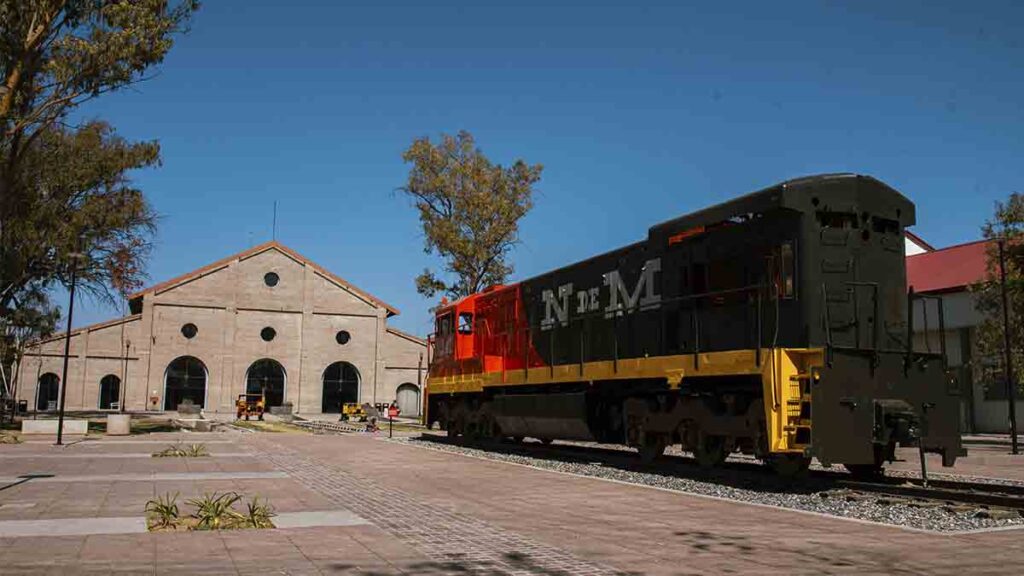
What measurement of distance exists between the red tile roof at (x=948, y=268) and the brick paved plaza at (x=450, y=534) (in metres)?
35.7

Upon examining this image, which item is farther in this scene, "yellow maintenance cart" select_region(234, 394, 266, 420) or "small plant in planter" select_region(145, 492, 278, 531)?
"yellow maintenance cart" select_region(234, 394, 266, 420)

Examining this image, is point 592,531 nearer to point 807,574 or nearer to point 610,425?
point 807,574

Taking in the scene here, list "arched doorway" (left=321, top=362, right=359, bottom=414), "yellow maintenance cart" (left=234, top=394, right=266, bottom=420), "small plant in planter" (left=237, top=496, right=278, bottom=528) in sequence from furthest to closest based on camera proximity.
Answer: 1. "arched doorway" (left=321, top=362, right=359, bottom=414)
2. "yellow maintenance cart" (left=234, top=394, right=266, bottom=420)
3. "small plant in planter" (left=237, top=496, right=278, bottom=528)

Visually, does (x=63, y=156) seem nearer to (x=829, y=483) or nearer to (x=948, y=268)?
(x=829, y=483)

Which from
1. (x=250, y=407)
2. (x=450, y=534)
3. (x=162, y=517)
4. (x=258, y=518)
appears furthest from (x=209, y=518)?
(x=250, y=407)

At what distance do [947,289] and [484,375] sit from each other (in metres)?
31.2

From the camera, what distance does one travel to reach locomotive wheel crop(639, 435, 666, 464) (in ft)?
51.2

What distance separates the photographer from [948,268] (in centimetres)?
4456

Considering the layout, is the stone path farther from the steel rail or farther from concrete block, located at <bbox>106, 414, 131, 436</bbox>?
concrete block, located at <bbox>106, 414, 131, 436</bbox>

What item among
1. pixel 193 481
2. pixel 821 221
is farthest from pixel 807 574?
pixel 193 481

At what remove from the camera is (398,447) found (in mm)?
21953

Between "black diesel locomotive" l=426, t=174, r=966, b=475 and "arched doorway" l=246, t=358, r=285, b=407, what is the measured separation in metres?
43.3

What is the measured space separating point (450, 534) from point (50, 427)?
80.9 ft

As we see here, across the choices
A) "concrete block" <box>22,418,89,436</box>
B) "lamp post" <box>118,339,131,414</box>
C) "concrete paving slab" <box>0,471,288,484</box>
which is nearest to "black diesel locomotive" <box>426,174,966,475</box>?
"concrete paving slab" <box>0,471,288,484</box>
